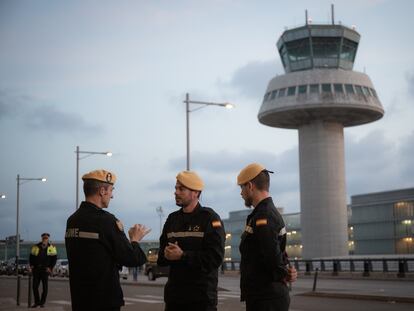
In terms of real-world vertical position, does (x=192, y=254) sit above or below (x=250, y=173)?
below

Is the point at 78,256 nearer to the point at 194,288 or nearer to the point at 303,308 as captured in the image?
the point at 194,288

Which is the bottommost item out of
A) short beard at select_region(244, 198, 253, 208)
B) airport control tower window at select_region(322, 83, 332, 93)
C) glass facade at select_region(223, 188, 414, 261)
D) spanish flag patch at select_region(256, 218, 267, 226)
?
spanish flag patch at select_region(256, 218, 267, 226)

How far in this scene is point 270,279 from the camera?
20.9ft

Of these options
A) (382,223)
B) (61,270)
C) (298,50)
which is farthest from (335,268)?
(382,223)

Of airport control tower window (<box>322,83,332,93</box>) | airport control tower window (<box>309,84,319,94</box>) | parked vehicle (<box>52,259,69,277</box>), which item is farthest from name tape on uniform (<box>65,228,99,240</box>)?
airport control tower window (<box>322,83,332,93</box>)

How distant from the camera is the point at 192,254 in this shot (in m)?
6.54

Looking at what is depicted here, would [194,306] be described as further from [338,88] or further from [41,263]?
[338,88]

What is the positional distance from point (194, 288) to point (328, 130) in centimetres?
6705

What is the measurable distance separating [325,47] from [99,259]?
66.7m

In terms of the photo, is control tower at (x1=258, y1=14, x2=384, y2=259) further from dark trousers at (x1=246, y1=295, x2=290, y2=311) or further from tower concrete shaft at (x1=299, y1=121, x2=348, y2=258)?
dark trousers at (x1=246, y1=295, x2=290, y2=311)

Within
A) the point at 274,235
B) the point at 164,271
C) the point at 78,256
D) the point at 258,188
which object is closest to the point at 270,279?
the point at 274,235

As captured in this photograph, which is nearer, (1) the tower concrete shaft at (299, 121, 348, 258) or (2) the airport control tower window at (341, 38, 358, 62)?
(2) the airport control tower window at (341, 38, 358, 62)

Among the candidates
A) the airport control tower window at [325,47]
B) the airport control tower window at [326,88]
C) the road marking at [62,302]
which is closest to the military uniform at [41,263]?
the road marking at [62,302]

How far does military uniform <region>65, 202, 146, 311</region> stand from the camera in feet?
20.8
